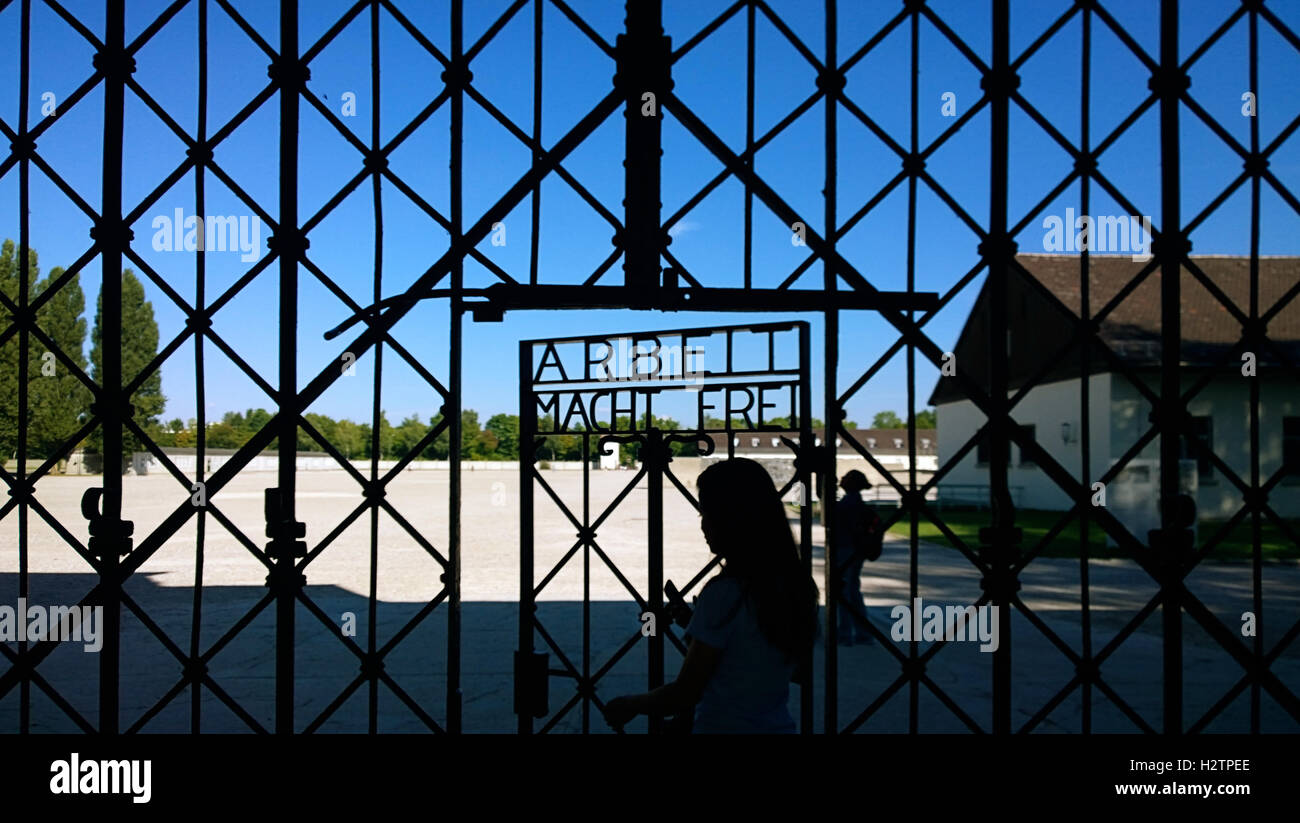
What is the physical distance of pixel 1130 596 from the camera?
10523mm

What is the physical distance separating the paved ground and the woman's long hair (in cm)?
92

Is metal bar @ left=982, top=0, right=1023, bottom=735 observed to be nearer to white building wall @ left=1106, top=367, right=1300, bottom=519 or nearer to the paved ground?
the paved ground

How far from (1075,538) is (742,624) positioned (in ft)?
60.5

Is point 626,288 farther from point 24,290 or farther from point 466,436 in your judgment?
point 466,436

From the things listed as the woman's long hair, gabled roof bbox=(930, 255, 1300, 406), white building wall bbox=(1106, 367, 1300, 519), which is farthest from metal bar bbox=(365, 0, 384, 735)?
white building wall bbox=(1106, 367, 1300, 519)

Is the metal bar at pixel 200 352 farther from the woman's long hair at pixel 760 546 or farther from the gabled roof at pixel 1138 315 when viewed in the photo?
the gabled roof at pixel 1138 315

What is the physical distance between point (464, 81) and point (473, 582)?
896cm

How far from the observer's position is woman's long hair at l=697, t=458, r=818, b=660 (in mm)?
2340

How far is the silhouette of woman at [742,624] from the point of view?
A: 2.33 m

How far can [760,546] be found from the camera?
7.87 ft

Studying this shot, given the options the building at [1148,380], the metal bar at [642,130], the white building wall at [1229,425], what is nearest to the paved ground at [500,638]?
the metal bar at [642,130]

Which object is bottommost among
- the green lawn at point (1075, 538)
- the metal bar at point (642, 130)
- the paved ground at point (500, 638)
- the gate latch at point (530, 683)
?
the green lawn at point (1075, 538)

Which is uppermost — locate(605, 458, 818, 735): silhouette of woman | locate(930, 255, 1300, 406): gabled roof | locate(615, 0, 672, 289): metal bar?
locate(930, 255, 1300, 406): gabled roof

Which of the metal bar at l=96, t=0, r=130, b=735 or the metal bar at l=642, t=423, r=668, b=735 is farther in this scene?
the metal bar at l=642, t=423, r=668, b=735
